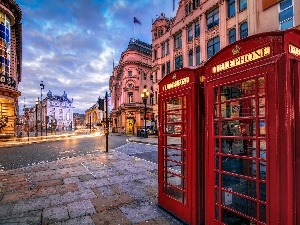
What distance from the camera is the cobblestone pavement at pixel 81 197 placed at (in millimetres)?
4230

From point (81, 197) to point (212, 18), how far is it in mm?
26893

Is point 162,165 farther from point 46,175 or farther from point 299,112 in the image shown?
point 46,175

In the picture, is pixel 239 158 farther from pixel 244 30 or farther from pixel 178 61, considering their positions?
pixel 178 61

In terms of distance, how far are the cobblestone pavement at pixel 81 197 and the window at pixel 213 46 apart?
68.8 feet

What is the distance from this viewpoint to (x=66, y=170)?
28.6 feet

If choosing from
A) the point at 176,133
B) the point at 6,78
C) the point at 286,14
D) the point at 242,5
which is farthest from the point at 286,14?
the point at 6,78

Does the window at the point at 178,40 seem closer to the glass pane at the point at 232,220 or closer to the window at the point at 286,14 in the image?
the window at the point at 286,14

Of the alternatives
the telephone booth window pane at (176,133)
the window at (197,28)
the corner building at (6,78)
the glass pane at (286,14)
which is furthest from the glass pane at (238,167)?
the corner building at (6,78)

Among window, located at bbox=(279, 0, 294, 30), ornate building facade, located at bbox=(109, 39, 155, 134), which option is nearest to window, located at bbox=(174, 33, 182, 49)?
window, located at bbox=(279, 0, 294, 30)

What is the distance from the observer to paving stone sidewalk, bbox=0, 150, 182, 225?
4.23 m

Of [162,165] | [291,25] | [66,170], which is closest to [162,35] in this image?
[291,25]

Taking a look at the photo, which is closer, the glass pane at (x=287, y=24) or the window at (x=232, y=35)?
the glass pane at (x=287, y=24)

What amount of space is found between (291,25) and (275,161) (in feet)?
64.2

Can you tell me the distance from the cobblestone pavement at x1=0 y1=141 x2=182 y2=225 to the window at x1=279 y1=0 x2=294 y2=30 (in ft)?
57.4
